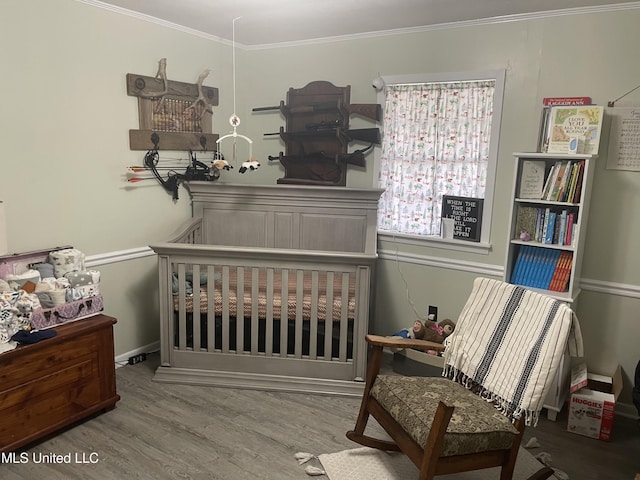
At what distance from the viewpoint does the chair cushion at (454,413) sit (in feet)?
6.27

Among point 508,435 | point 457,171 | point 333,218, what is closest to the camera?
point 508,435

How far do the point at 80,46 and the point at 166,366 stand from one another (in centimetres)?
207

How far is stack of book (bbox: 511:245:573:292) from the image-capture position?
2.88 m

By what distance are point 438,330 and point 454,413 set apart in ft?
4.56

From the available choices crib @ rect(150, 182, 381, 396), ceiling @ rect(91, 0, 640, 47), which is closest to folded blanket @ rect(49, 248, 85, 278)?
crib @ rect(150, 182, 381, 396)

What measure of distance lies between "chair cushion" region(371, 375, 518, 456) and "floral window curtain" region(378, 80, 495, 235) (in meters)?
1.58

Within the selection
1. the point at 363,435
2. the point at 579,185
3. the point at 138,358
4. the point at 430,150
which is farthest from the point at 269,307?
the point at 579,185

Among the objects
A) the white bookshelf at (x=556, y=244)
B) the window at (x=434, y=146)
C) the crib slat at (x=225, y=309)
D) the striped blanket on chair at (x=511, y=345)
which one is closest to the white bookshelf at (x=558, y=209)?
the white bookshelf at (x=556, y=244)

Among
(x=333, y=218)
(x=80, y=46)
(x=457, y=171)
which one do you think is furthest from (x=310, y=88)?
(x=80, y=46)

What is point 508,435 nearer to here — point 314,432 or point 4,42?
point 314,432

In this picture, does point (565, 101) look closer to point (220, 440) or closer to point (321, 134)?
point (321, 134)

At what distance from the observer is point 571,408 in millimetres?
2756

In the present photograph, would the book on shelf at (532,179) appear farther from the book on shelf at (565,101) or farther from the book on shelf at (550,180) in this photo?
the book on shelf at (565,101)

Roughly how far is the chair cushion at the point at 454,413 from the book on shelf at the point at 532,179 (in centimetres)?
128
